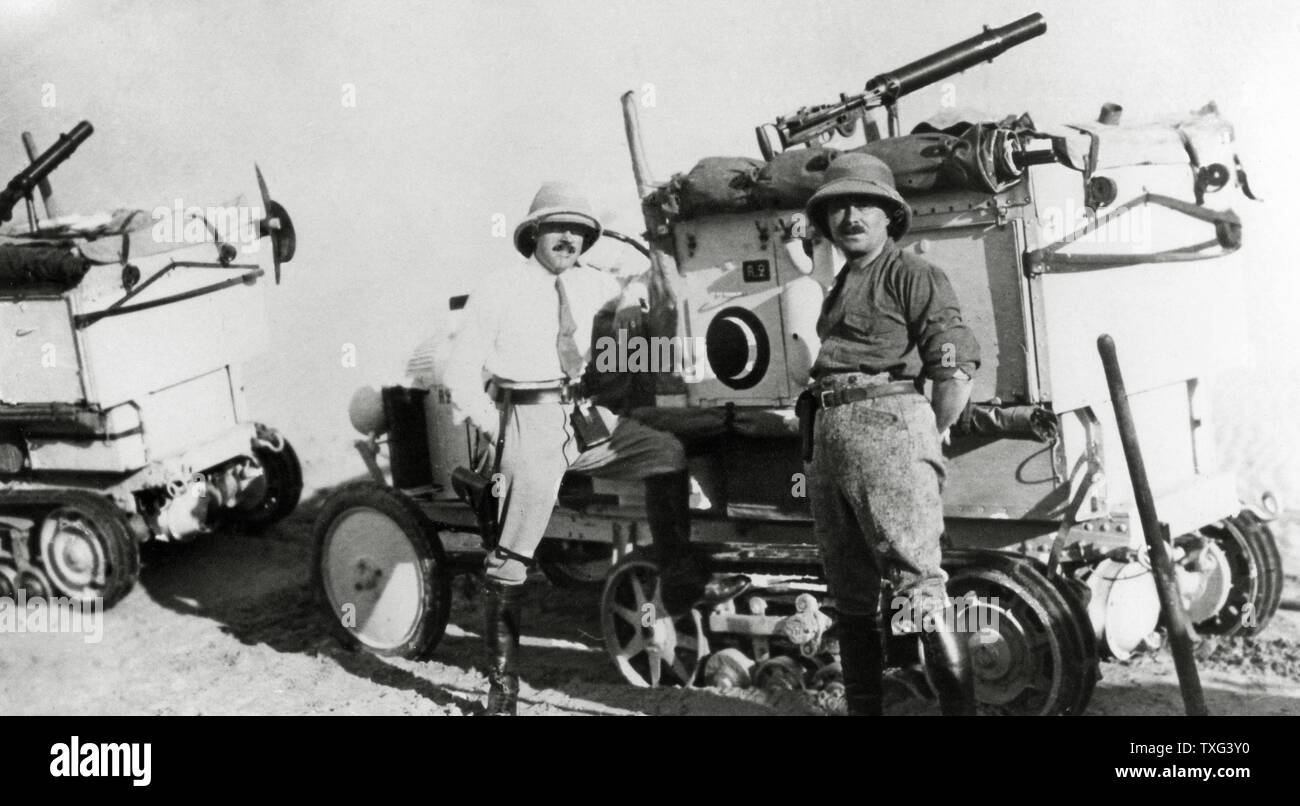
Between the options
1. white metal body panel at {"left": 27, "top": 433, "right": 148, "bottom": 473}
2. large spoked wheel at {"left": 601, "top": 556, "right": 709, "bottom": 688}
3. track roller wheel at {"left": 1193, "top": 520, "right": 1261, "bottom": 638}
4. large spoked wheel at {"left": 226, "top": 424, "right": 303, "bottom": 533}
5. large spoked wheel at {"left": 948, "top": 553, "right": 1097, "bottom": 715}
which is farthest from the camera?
large spoked wheel at {"left": 226, "top": 424, "right": 303, "bottom": 533}

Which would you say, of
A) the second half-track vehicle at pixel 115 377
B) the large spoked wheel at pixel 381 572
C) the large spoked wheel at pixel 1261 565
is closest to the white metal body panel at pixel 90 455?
the second half-track vehicle at pixel 115 377

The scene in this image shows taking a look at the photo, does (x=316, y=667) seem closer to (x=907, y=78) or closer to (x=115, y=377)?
(x=115, y=377)

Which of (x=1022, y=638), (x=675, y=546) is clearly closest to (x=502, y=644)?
(x=675, y=546)

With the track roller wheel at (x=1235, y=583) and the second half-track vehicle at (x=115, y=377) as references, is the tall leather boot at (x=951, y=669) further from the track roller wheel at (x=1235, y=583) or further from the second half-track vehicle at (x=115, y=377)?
the second half-track vehicle at (x=115, y=377)

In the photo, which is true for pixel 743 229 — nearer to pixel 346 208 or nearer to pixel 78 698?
pixel 78 698

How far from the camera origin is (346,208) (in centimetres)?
1544

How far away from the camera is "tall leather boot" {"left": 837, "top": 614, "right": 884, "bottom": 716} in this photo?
4816 millimetres

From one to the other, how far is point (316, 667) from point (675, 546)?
2.38 metres

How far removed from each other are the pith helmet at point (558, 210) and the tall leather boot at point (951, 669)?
2.34 m

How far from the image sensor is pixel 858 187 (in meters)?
4.51

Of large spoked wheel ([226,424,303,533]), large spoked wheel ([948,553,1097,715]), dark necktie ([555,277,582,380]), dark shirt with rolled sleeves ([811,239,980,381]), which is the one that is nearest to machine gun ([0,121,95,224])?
large spoked wheel ([226,424,303,533])

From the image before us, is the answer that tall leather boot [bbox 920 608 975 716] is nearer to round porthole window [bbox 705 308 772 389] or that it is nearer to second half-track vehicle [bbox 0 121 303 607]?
round porthole window [bbox 705 308 772 389]

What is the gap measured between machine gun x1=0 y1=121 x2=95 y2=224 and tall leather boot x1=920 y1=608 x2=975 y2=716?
6.44m
